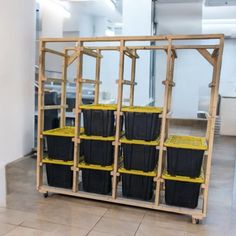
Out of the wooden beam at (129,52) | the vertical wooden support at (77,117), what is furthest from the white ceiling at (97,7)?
the vertical wooden support at (77,117)

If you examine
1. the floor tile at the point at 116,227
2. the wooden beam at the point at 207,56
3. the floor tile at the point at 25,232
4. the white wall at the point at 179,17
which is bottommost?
the floor tile at the point at 25,232

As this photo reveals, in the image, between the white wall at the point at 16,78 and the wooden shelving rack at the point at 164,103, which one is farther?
the white wall at the point at 16,78

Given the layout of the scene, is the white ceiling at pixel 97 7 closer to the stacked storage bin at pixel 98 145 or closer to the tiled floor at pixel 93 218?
the stacked storage bin at pixel 98 145

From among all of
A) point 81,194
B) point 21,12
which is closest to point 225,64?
point 21,12

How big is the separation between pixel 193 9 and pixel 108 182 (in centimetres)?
457

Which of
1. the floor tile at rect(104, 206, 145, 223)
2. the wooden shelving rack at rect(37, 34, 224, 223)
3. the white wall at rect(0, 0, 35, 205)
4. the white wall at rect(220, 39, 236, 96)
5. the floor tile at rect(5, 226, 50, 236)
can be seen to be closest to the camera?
the floor tile at rect(5, 226, 50, 236)

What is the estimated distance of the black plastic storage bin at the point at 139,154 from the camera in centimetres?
277

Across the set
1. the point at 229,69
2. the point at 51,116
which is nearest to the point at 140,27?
the point at 51,116

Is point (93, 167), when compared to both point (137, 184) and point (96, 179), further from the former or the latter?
point (137, 184)

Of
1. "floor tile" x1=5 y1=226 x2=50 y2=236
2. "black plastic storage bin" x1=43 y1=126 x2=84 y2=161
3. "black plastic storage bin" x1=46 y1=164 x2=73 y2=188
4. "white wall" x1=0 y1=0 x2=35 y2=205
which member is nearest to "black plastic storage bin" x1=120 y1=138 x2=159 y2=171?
"black plastic storage bin" x1=43 y1=126 x2=84 y2=161

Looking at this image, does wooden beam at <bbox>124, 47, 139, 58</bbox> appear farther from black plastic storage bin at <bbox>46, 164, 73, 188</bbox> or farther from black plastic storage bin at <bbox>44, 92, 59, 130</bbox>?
black plastic storage bin at <bbox>44, 92, 59, 130</bbox>

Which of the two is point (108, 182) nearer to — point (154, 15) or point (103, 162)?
point (103, 162)

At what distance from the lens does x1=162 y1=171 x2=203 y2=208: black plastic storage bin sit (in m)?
2.68

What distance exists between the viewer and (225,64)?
9094mm
